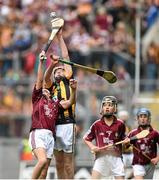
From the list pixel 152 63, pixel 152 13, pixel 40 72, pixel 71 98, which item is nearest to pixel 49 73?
pixel 40 72

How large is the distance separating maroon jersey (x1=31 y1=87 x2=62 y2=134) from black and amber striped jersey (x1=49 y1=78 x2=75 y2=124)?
0.28 meters

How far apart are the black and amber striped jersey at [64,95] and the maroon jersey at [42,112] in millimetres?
279

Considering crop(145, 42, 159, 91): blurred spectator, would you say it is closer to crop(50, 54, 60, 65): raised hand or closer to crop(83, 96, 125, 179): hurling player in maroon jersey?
crop(83, 96, 125, 179): hurling player in maroon jersey

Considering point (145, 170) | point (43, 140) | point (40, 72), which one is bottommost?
point (145, 170)

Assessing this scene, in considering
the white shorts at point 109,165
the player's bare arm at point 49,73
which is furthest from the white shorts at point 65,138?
the player's bare arm at point 49,73

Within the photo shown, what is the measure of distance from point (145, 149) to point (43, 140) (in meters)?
1.90

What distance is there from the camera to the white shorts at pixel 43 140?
14.7m

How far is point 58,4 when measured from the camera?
979 inches

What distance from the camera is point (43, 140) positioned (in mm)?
14711

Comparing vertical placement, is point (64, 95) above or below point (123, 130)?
above

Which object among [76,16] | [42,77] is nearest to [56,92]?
[42,77]

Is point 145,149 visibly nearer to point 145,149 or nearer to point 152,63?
point 145,149

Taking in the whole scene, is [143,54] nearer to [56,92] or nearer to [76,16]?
[76,16]

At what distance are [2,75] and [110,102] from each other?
25.9ft
